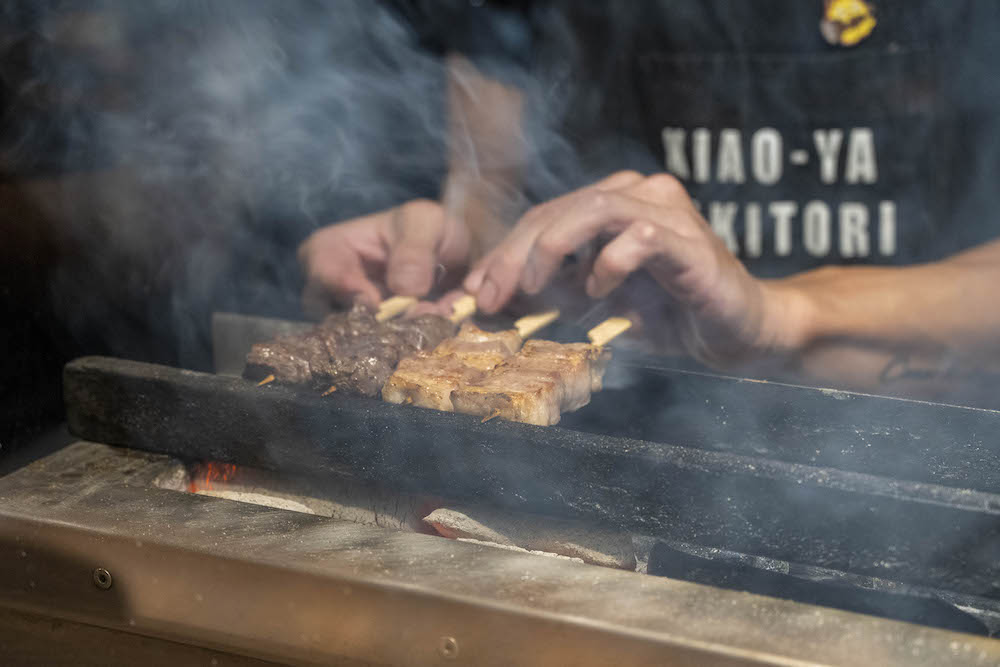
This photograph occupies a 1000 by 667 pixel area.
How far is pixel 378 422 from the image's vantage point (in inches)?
84.1

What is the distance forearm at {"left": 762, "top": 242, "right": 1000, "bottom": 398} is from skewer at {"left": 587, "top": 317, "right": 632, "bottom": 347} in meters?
0.81

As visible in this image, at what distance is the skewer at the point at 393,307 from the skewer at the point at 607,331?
0.76 m

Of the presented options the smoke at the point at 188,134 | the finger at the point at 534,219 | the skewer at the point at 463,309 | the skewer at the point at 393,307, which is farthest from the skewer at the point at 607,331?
the smoke at the point at 188,134

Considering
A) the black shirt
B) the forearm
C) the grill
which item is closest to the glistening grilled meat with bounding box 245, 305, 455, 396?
the grill

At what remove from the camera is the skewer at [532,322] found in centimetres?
287

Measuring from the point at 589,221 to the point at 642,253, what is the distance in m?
0.22

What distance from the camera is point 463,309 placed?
3.07 metres

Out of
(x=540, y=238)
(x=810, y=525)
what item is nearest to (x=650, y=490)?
(x=810, y=525)

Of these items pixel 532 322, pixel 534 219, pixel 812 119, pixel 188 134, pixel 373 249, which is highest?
pixel 188 134

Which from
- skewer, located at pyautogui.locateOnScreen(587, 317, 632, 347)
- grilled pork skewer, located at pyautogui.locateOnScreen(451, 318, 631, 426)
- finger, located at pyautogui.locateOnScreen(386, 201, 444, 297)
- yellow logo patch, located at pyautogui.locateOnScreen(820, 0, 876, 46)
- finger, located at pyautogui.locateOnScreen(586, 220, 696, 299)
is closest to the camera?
grilled pork skewer, located at pyautogui.locateOnScreen(451, 318, 631, 426)

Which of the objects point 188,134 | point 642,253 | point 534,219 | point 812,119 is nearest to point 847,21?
point 812,119

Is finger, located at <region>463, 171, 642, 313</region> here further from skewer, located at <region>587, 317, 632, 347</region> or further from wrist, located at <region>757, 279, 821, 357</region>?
wrist, located at <region>757, 279, 821, 357</region>

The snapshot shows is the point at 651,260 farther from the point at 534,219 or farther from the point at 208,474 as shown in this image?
the point at 208,474

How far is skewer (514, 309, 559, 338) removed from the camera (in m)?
2.87
